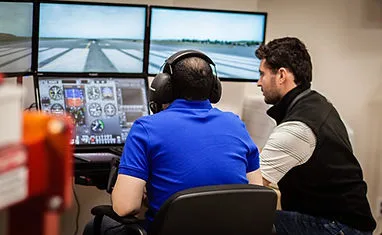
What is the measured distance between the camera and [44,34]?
9.02 feet

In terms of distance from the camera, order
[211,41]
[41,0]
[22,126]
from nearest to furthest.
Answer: [22,126], [41,0], [211,41]

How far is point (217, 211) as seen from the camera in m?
1.77

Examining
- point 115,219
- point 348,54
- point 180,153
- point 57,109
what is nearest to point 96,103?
point 57,109

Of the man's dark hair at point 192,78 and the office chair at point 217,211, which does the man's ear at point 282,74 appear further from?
the office chair at point 217,211

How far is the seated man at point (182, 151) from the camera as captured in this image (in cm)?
191

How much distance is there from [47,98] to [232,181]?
117cm

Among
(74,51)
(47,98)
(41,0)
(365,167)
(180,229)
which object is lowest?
(365,167)

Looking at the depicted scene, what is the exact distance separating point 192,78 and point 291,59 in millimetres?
683

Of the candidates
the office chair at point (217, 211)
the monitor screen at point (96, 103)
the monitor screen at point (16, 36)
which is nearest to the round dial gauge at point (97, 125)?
the monitor screen at point (96, 103)

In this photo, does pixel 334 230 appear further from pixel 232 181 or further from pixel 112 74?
pixel 112 74

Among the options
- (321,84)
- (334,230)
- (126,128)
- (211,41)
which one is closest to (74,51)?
(126,128)

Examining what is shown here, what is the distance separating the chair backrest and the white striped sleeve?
0.54 meters

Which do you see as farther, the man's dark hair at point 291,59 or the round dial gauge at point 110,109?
the round dial gauge at point 110,109

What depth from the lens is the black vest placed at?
241 centimetres
